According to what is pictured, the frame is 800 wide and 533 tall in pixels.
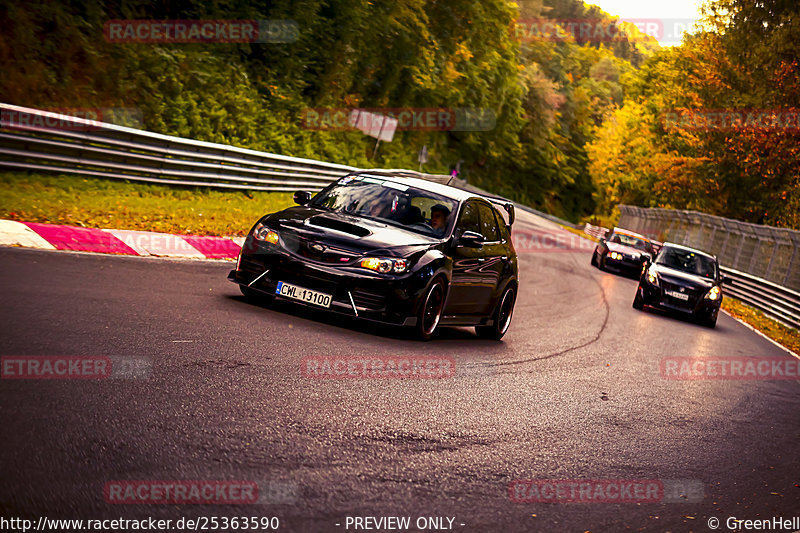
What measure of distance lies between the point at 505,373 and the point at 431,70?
36.0m

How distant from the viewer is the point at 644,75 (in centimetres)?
8788

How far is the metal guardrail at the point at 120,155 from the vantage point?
1424cm

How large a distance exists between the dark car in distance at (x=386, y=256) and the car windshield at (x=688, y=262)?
10.3m

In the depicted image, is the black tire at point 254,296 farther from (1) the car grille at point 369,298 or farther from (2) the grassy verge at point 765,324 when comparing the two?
(2) the grassy verge at point 765,324

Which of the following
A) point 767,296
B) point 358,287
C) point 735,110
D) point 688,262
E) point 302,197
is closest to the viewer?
point 358,287

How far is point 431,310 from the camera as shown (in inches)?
368

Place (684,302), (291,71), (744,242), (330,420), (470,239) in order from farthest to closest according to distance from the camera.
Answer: (291,71) < (744,242) < (684,302) < (470,239) < (330,420)

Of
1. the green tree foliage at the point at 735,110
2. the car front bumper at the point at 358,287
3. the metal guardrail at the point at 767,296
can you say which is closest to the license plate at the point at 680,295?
the metal guardrail at the point at 767,296

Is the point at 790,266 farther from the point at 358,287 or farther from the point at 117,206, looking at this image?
the point at 358,287

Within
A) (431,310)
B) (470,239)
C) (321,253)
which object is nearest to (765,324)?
(470,239)

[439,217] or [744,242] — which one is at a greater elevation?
[439,217]

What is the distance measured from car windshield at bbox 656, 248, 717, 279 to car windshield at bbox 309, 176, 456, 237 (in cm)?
1145

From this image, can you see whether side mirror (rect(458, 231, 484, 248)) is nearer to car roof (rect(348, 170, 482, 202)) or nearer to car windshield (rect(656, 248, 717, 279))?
car roof (rect(348, 170, 482, 202))

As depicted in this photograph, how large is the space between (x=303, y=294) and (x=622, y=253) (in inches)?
853
